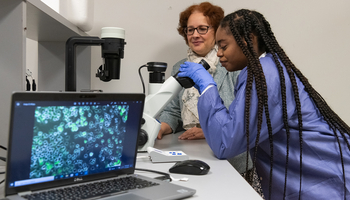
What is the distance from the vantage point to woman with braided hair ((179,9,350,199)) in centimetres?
106

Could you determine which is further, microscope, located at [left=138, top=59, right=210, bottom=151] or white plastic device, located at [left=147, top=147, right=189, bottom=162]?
microscope, located at [left=138, top=59, right=210, bottom=151]

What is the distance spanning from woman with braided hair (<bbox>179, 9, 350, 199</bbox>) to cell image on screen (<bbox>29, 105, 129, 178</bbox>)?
447mm

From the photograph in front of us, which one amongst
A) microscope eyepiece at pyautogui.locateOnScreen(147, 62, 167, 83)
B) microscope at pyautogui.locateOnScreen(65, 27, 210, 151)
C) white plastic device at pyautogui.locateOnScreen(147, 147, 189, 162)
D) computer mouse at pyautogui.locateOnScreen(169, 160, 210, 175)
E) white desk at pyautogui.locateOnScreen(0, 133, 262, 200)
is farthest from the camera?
microscope eyepiece at pyautogui.locateOnScreen(147, 62, 167, 83)

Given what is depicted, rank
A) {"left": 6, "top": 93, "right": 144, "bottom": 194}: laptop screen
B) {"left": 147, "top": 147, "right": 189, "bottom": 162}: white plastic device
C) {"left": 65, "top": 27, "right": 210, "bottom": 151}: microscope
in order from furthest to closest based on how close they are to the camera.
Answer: {"left": 65, "top": 27, "right": 210, "bottom": 151}: microscope
{"left": 147, "top": 147, "right": 189, "bottom": 162}: white plastic device
{"left": 6, "top": 93, "right": 144, "bottom": 194}: laptop screen

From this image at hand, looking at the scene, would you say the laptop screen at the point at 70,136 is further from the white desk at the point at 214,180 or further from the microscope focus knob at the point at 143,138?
the microscope focus knob at the point at 143,138

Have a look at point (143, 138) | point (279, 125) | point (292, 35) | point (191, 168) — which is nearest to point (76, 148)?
point (191, 168)

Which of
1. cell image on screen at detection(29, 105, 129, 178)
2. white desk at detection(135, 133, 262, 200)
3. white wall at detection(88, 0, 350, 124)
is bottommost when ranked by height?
white desk at detection(135, 133, 262, 200)

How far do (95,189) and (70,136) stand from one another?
0.13 meters

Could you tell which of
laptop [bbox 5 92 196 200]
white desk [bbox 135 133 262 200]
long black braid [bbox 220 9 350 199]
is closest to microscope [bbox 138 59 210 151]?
white desk [bbox 135 133 262 200]

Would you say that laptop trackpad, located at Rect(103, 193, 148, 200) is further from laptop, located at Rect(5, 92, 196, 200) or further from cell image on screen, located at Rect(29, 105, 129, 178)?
cell image on screen, located at Rect(29, 105, 129, 178)

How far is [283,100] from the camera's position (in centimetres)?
106

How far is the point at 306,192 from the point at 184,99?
871mm

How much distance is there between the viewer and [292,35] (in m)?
2.17

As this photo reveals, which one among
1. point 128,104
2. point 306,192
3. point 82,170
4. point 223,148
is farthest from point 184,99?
point 82,170
